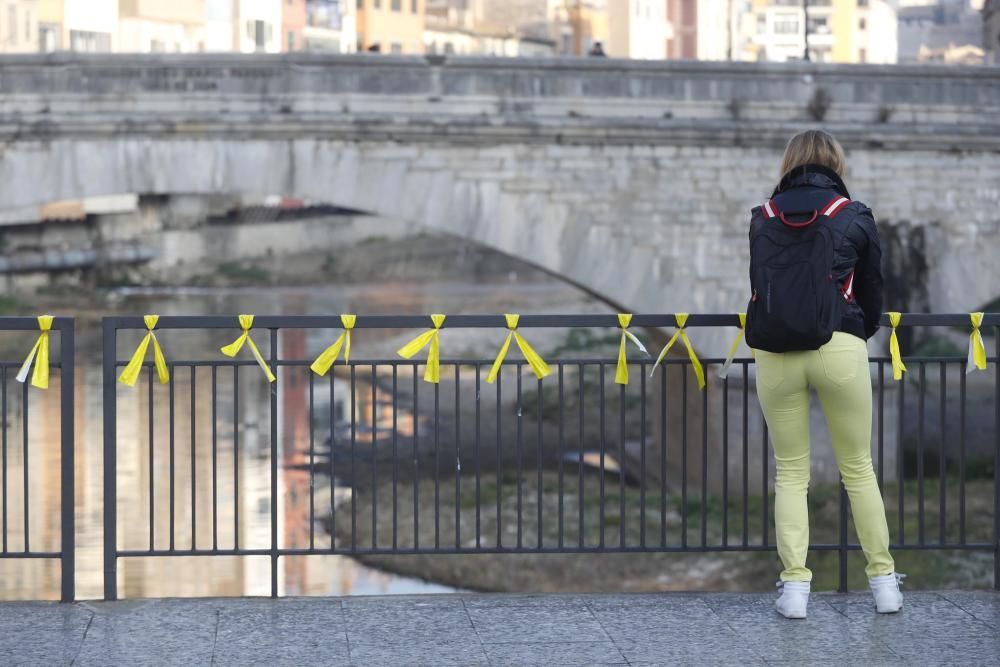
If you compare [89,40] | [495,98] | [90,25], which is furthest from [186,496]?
[89,40]

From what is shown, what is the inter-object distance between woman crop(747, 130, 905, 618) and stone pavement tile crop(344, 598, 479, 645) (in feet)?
3.94

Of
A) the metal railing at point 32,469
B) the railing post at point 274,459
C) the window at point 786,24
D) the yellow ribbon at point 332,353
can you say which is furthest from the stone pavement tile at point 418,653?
the window at point 786,24

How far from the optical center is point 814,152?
21.5ft

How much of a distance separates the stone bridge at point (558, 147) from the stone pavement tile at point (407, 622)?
11758 mm

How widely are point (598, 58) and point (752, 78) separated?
5.57 feet

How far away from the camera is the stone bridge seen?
18141 mm

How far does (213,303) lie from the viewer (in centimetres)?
4259

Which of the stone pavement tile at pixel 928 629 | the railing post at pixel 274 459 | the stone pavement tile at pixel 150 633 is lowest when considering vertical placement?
the stone pavement tile at pixel 928 629

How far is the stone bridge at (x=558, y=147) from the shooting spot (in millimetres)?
18141

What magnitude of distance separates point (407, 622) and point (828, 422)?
1678mm

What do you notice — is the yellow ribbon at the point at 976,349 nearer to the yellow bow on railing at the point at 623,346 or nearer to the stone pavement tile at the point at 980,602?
the stone pavement tile at the point at 980,602

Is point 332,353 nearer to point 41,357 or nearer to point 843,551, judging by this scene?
point 41,357

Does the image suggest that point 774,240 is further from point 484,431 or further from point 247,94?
point 484,431

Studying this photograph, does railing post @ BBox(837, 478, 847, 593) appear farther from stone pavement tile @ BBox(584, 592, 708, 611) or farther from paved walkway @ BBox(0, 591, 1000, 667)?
stone pavement tile @ BBox(584, 592, 708, 611)
